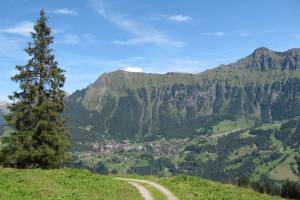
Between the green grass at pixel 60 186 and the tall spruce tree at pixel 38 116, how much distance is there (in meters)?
9.32

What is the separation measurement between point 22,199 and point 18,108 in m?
27.2

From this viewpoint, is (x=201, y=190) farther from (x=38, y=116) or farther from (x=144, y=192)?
(x=38, y=116)

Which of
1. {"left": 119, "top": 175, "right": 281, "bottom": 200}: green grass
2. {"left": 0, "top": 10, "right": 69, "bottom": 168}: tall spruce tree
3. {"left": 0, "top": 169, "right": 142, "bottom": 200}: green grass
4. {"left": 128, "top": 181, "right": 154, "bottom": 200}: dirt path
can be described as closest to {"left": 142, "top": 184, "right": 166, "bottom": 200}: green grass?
{"left": 128, "top": 181, "right": 154, "bottom": 200}: dirt path

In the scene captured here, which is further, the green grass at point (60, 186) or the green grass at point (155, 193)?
the green grass at point (155, 193)

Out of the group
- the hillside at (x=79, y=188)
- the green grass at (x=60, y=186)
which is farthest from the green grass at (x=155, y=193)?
the green grass at (x=60, y=186)

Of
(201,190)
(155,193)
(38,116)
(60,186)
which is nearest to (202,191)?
(201,190)

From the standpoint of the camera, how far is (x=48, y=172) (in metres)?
45.7

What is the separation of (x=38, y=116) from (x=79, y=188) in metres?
20.5

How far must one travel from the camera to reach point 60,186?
40000 mm

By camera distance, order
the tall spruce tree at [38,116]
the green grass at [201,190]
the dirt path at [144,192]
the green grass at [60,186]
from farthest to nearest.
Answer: the tall spruce tree at [38,116], the green grass at [201,190], the dirt path at [144,192], the green grass at [60,186]

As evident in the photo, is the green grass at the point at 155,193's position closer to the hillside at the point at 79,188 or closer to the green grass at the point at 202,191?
the hillside at the point at 79,188

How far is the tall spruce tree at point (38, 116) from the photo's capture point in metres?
55.9

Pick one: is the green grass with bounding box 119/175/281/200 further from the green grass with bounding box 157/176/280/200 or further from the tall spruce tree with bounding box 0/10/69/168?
the tall spruce tree with bounding box 0/10/69/168

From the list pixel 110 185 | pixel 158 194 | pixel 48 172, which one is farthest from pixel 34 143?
pixel 158 194
